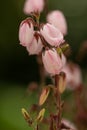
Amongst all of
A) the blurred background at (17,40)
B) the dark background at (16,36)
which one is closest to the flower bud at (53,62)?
the blurred background at (17,40)

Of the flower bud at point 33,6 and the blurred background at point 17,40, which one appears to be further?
the blurred background at point 17,40

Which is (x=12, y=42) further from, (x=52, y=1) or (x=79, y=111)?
(x=79, y=111)

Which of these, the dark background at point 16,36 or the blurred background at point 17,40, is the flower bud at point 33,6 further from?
the dark background at point 16,36

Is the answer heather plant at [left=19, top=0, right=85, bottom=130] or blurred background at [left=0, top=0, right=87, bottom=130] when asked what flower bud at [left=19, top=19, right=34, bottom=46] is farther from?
blurred background at [left=0, top=0, right=87, bottom=130]

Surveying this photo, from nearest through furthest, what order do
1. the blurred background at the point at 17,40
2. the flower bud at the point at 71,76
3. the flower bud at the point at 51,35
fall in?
the flower bud at the point at 51,35, the flower bud at the point at 71,76, the blurred background at the point at 17,40

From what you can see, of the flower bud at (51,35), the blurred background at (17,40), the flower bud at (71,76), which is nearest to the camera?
the flower bud at (51,35)

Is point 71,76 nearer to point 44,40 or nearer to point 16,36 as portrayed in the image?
point 44,40

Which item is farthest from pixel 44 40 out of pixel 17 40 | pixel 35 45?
pixel 17 40
